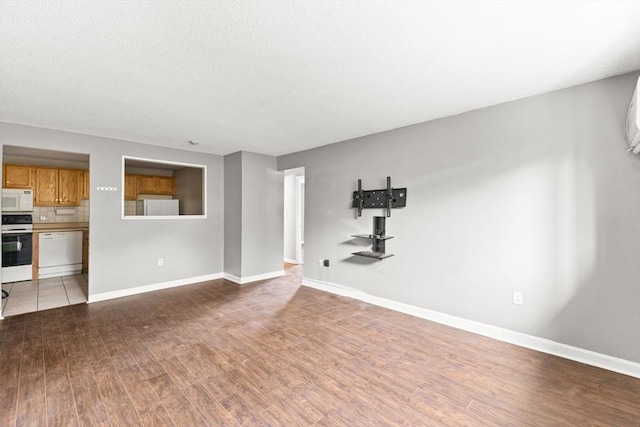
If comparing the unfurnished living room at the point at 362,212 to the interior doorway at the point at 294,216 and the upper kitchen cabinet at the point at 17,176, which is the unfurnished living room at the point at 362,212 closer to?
the upper kitchen cabinet at the point at 17,176

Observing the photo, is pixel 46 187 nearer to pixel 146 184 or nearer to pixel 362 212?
pixel 146 184

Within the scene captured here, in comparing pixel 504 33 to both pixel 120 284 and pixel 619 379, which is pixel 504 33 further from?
pixel 120 284

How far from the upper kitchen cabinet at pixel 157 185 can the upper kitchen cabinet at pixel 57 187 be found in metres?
1.04

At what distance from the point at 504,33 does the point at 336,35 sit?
3.49 feet

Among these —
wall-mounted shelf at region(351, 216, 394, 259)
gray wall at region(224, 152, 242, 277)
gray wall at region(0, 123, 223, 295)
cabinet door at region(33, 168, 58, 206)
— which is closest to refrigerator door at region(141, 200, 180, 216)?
gray wall at region(0, 123, 223, 295)

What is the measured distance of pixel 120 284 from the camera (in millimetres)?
4293

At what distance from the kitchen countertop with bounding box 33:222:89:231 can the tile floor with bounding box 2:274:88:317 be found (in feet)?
3.04

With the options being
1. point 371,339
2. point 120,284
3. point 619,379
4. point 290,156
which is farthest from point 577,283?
point 120,284

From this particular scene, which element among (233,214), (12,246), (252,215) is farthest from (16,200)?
(252,215)

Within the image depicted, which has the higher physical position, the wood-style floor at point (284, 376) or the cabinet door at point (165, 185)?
the cabinet door at point (165, 185)

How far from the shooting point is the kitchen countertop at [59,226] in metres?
5.30

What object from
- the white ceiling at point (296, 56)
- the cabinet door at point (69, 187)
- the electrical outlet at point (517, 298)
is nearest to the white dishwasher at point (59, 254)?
the cabinet door at point (69, 187)

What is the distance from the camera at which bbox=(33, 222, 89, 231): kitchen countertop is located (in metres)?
5.30

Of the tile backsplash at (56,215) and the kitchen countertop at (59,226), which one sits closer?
the kitchen countertop at (59,226)
